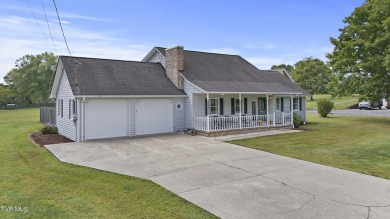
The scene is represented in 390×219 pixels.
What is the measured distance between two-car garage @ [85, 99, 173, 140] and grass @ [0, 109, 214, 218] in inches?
220

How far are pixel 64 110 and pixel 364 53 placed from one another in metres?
24.4

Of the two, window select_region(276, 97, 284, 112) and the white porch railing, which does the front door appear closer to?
the white porch railing

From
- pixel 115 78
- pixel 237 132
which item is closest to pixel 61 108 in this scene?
pixel 115 78

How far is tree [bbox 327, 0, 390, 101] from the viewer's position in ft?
74.0

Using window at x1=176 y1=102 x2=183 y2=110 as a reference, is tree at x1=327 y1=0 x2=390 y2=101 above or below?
above

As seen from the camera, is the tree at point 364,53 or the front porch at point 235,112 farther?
the tree at point 364,53

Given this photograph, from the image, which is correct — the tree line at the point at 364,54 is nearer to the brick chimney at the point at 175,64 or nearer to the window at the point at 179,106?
the brick chimney at the point at 175,64

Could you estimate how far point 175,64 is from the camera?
18906 millimetres

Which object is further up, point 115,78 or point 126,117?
point 115,78

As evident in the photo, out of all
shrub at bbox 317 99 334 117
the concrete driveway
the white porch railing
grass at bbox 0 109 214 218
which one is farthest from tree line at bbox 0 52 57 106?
grass at bbox 0 109 214 218

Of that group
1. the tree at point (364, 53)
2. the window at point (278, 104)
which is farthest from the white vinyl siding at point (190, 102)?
the tree at point (364, 53)

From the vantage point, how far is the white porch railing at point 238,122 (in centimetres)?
1709

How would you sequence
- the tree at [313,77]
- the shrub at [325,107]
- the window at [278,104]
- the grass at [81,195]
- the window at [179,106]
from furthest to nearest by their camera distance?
1. the tree at [313,77]
2. the shrub at [325,107]
3. the window at [278,104]
4. the window at [179,106]
5. the grass at [81,195]

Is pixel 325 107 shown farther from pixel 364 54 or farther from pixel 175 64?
pixel 175 64
